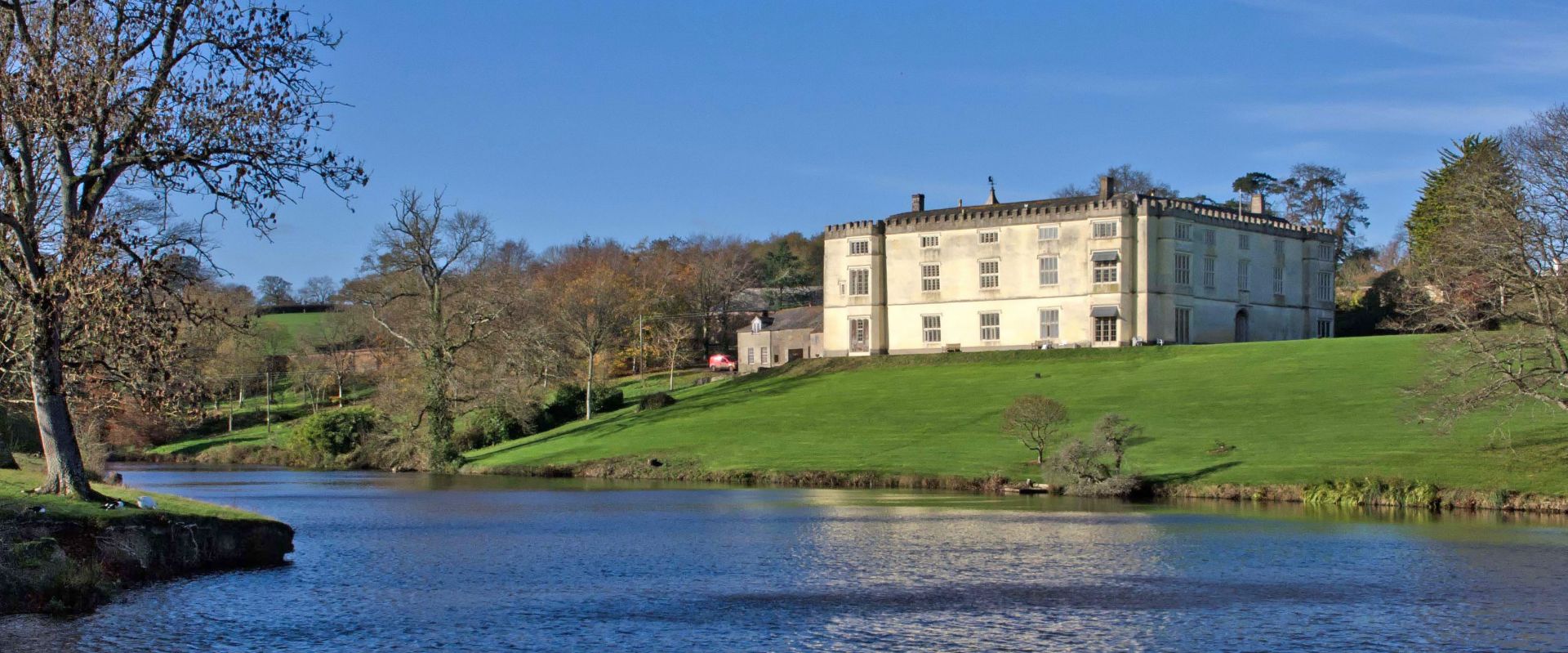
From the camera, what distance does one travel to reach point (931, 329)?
88500mm

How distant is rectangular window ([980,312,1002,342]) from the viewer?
85.9m

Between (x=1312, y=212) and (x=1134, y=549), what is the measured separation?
374ft

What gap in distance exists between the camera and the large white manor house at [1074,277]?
82.2m

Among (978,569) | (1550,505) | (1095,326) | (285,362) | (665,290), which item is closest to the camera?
(978,569)

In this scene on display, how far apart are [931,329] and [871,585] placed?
6286 centimetres

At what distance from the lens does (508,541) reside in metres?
33.5

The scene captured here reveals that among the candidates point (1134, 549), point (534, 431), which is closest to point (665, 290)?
point (534, 431)

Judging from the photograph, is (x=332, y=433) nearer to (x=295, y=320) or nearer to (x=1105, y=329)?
(x=1105, y=329)

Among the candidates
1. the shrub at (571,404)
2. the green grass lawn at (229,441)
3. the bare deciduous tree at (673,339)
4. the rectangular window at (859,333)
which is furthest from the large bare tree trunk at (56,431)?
the bare deciduous tree at (673,339)

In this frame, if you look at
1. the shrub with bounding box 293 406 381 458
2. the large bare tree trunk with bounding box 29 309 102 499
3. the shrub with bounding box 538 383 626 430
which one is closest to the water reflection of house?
the shrub with bounding box 538 383 626 430

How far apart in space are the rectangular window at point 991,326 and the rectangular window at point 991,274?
5.97 ft

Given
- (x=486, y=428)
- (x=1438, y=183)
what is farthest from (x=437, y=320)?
(x=1438, y=183)

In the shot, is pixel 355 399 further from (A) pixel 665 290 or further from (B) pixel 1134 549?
(B) pixel 1134 549

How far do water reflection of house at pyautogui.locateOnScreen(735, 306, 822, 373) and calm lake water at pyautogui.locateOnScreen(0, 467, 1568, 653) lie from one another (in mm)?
63349
